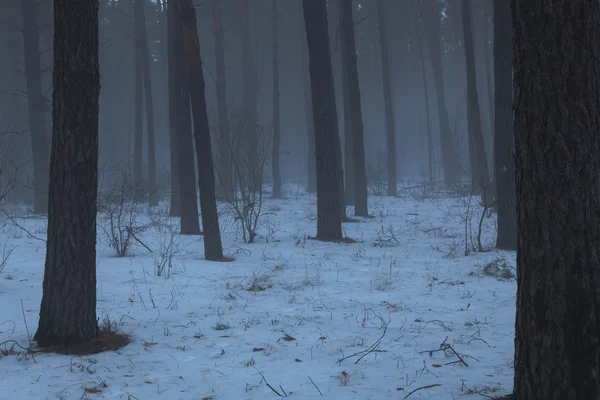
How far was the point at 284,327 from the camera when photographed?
17.0 ft

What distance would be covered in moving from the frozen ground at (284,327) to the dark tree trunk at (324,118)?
1539 millimetres

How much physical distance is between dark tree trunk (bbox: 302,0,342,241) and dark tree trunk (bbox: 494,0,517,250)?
10.9ft

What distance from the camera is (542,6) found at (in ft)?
8.95

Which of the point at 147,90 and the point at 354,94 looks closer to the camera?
the point at 354,94

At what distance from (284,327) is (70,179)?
2.37 metres

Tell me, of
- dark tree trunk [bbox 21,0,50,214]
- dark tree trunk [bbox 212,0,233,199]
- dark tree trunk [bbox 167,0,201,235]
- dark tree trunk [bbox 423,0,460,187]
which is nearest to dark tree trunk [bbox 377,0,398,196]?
dark tree trunk [bbox 423,0,460,187]

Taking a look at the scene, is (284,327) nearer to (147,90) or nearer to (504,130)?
(504,130)

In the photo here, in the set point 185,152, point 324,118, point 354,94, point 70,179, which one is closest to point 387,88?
point 354,94

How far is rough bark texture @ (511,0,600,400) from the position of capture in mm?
2686

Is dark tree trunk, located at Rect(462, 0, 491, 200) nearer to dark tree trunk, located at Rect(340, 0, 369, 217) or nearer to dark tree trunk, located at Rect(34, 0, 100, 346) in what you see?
dark tree trunk, located at Rect(340, 0, 369, 217)

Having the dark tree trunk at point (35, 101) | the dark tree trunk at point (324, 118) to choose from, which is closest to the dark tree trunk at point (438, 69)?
the dark tree trunk at point (324, 118)

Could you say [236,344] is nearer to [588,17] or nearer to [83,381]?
[83,381]

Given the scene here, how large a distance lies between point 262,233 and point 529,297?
35.2 ft

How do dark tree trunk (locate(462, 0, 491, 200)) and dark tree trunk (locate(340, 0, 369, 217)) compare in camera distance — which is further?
dark tree trunk (locate(462, 0, 491, 200))
